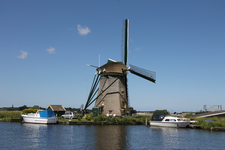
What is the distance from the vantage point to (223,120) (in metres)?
31.5

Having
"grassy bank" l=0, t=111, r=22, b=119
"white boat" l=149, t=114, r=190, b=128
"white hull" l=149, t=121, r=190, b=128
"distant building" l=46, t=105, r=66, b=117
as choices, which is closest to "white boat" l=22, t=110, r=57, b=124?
"grassy bank" l=0, t=111, r=22, b=119

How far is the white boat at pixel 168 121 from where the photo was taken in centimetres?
3286

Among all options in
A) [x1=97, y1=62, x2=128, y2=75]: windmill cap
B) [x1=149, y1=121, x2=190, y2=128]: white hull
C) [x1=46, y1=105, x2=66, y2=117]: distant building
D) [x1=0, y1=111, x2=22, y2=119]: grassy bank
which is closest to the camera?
[x1=149, y1=121, x2=190, y2=128]: white hull

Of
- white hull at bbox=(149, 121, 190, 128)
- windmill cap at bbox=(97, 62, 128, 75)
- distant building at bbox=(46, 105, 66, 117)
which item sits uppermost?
windmill cap at bbox=(97, 62, 128, 75)

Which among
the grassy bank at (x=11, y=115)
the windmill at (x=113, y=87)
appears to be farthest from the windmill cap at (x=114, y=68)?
the grassy bank at (x=11, y=115)

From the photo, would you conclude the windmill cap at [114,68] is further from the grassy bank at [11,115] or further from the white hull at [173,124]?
the grassy bank at [11,115]

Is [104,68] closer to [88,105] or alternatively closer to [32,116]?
[88,105]

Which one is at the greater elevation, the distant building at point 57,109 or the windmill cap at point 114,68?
the windmill cap at point 114,68

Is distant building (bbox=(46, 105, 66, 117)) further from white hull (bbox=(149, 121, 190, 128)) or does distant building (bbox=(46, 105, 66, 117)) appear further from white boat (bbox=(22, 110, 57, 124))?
white hull (bbox=(149, 121, 190, 128))

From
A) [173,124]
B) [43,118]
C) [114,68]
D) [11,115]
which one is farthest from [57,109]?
[173,124]

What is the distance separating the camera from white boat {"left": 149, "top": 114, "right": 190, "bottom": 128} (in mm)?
32856

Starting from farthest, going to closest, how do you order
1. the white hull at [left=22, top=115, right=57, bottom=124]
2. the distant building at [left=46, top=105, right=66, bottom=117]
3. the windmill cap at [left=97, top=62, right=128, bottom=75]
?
the distant building at [left=46, top=105, right=66, bottom=117] → the windmill cap at [left=97, top=62, right=128, bottom=75] → the white hull at [left=22, top=115, right=57, bottom=124]

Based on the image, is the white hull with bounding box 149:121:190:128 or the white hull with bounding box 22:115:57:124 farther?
the white hull with bounding box 22:115:57:124

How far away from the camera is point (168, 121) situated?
33750 millimetres
